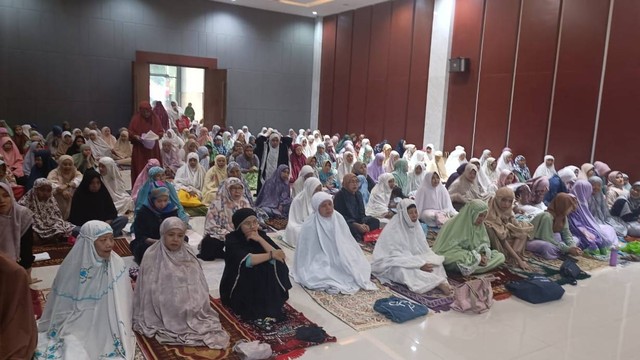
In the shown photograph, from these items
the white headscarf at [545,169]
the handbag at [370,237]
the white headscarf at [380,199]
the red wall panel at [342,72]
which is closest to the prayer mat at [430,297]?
the handbag at [370,237]

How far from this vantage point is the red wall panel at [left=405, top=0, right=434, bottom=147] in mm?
12828

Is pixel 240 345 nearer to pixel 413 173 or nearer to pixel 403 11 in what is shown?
pixel 413 173

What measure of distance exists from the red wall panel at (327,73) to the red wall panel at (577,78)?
7.92 meters

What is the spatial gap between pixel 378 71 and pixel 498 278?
34.3ft

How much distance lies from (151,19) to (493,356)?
1385 cm

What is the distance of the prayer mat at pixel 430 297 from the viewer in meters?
4.16

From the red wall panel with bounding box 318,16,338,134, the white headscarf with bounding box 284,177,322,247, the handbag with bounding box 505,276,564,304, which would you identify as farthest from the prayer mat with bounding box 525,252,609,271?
the red wall panel with bounding box 318,16,338,134

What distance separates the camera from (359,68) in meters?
15.2

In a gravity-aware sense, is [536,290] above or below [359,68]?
below

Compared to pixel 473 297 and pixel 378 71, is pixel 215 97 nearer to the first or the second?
pixel 378 71

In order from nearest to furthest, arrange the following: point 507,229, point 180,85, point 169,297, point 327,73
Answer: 1. point 169,297
2. point 507,229
3. point 327,73
4. point 180,85

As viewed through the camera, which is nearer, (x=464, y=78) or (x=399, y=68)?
(x=464, y=78)

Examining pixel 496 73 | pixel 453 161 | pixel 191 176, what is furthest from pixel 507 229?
pixel 496 73

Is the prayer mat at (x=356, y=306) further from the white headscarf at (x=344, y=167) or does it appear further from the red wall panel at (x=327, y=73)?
the red wall panel at (x=327, y=73)
